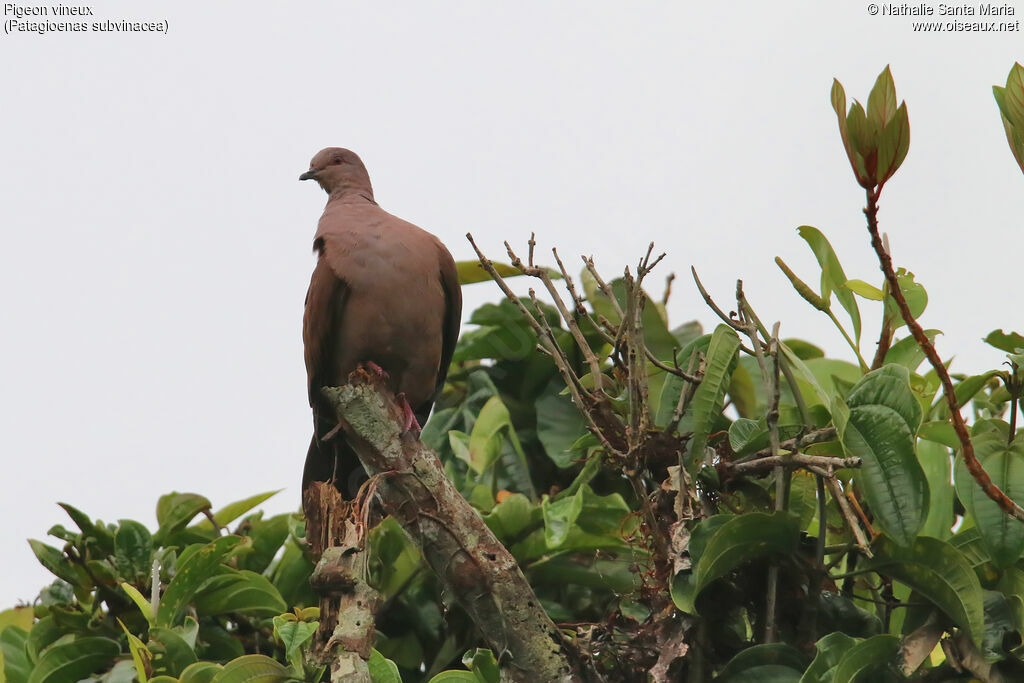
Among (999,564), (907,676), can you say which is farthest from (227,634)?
(999,564)

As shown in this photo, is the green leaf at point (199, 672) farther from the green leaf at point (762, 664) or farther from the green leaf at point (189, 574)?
the green leaf at point (762, 664)

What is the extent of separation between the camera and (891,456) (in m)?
2.98

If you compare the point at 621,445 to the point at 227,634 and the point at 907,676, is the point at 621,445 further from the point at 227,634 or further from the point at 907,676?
the point at 227,634

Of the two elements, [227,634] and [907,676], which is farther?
[227,634]

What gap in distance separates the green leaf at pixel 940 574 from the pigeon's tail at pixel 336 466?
198 cm

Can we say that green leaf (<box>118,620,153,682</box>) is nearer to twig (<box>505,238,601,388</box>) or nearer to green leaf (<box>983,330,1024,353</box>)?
twig (<box>505,238,601,388</box>)

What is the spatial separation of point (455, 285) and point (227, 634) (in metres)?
1.75

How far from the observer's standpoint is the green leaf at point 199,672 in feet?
Result: 11.8

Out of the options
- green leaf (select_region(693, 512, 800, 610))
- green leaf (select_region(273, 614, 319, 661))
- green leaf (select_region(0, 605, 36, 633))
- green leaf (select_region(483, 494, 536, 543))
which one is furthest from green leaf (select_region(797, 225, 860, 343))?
green leaf (select_region(0, 605, 36, 633))

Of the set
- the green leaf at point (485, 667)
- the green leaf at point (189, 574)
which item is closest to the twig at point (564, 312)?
the green leaf at point (485, 667)

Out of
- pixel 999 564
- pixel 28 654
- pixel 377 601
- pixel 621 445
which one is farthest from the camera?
pixel 28 654

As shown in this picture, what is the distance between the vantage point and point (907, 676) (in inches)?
118

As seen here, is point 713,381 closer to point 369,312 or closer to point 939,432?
point 939,432

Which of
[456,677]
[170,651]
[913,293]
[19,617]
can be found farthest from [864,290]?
[19,617]
